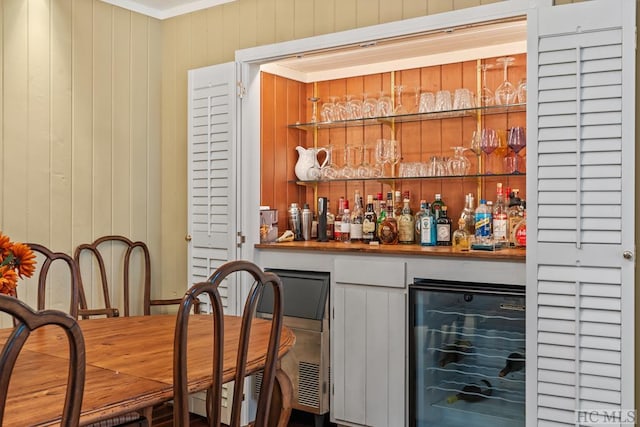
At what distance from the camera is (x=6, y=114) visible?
125 inches

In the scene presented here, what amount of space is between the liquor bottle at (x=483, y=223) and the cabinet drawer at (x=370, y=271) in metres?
0.53

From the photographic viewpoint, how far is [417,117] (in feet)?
11.8

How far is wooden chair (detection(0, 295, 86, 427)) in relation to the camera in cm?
104

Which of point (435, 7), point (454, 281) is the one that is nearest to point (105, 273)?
point (454, 281)

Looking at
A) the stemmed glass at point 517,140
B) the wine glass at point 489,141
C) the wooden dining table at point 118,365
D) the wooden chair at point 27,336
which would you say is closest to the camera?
the wooden chair at point 27,336

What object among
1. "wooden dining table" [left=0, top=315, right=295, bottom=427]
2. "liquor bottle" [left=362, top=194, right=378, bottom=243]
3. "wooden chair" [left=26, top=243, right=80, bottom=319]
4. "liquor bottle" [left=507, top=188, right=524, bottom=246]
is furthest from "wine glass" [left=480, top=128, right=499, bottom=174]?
"wooden chair" [left=26, top=243, right=80, bottom=319]

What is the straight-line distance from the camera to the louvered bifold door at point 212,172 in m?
3.55

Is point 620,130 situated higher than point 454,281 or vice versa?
point 620,130

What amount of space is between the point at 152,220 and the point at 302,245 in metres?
1.13

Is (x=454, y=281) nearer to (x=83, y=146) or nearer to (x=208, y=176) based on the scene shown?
(x=208, y=176)

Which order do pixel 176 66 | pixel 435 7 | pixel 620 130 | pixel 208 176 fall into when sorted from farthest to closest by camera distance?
pixel 176 66, pixel 208 176, pixel 435 7, pixel 620 130

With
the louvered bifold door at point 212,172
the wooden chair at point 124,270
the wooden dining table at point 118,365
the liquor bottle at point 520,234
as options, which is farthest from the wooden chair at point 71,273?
the liquor bottle at point 520,234

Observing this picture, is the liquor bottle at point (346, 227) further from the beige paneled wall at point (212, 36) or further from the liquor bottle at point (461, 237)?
the beige paneled wall at point (212, 36)


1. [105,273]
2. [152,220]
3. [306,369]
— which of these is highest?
[152,220]
